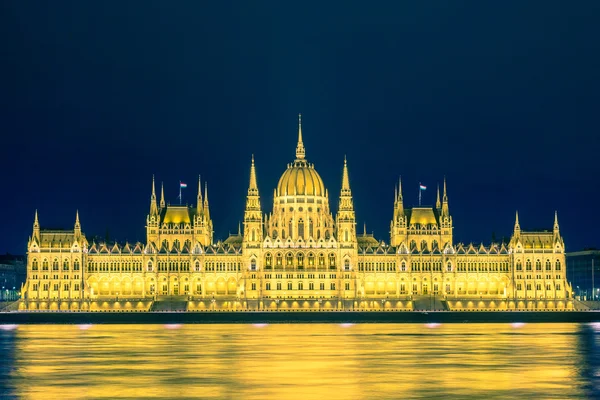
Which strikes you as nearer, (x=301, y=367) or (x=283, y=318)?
(x=301, y=367)

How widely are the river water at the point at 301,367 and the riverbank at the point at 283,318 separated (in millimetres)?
50226

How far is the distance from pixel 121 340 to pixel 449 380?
146 ft

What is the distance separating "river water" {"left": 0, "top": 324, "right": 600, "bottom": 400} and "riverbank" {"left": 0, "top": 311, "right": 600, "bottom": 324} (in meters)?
50.2

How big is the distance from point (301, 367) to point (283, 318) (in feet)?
304

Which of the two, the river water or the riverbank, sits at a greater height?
the riverbank

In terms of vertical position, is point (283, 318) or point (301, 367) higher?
point (283, 318)

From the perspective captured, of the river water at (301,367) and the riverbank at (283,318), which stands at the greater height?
the riverbank at (283,318)

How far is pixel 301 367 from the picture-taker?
77312 mm

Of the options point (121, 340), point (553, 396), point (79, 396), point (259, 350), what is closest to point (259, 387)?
point (79, 396)

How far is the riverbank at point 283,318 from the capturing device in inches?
6476

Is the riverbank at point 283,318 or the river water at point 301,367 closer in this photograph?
the river water at point 301,367

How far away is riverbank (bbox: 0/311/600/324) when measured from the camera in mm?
164500

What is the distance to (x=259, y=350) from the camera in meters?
93.2

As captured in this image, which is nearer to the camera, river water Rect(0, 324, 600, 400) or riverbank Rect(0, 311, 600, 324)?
river water Rect(0, 324, 600, 400)
